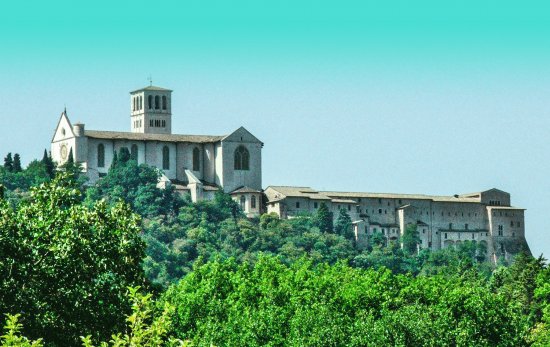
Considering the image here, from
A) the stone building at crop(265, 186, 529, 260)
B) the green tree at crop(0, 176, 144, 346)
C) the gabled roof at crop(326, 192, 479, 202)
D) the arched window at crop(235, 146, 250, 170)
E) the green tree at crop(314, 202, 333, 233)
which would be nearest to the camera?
the green tree at crop(0, 176, 144, 346)

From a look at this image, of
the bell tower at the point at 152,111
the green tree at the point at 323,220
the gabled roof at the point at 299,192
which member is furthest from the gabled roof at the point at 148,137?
the green tree at the point at 323,220

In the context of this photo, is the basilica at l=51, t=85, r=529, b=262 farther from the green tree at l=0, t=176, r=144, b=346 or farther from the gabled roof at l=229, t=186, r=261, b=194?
the green tree at l=0, t=176, r=144, b=346

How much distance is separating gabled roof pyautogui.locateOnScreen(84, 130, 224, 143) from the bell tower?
492 cm

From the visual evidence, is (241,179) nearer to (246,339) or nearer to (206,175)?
(206,175)

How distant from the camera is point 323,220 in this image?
145625 mm

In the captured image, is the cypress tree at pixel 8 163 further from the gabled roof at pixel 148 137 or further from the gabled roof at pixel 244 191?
the gabled roof at pixel 244 191

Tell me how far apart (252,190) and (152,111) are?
15180 millimetres

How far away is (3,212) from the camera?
113 ft

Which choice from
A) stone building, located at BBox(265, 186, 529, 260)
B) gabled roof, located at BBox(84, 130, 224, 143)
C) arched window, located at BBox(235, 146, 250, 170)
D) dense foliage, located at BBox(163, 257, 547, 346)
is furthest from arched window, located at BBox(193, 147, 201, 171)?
dense foliage, located at BBox(163, 257, 547, 346)

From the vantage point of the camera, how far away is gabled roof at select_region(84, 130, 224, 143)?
14548 centimetres

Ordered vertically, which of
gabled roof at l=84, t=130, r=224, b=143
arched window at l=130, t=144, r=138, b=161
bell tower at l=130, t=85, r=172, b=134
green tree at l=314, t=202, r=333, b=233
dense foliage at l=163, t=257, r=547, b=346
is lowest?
dense foliage at l=163, t=257, r=547, b=346

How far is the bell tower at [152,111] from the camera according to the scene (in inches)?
6097

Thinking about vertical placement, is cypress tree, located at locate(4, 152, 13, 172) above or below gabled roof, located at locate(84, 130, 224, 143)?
below

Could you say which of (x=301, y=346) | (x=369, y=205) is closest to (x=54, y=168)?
(x=369, y=205)
